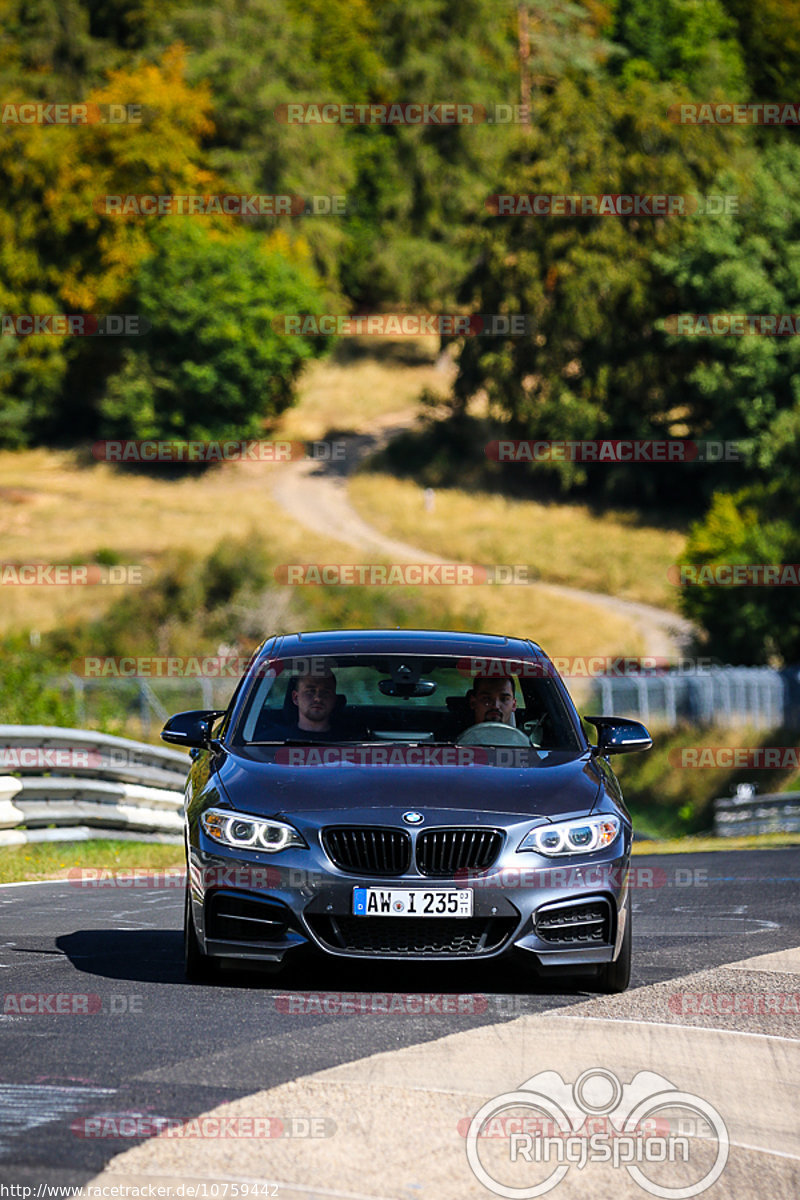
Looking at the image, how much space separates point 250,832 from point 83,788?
8328 millimetres

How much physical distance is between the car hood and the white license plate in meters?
0.34

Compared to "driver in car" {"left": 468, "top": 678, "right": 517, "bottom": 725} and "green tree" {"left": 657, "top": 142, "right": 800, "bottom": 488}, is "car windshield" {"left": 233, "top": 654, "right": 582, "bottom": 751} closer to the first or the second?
"driver in car" {"left": 468, "top": 678, "right": 517, "bottom": 725}

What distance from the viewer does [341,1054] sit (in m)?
5.98

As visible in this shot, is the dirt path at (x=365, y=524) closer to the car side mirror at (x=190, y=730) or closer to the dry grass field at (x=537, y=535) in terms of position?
the dry grass field at (x=537, y=535)

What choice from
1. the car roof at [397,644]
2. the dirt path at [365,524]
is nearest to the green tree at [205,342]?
the dirt path at [365,524]

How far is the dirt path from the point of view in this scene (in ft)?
190

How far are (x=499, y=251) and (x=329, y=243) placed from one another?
63.0 ft

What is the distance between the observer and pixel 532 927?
23.0 ft

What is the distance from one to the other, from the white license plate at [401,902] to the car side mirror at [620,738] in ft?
4.62

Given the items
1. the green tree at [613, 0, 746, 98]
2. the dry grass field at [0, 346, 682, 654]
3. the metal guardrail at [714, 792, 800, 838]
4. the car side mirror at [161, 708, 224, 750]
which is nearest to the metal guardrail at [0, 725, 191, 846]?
the car side mirror at [161, 708, 224, 750]

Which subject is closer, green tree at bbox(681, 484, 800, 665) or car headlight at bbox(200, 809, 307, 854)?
car headlight at bbox(200, 809, 307, 854)

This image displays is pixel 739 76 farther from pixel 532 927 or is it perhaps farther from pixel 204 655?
pixel 532 927

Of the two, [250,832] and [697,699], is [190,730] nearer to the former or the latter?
[250,832]

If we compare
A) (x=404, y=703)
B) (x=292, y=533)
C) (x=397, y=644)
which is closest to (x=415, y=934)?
(x=404, y=703)
